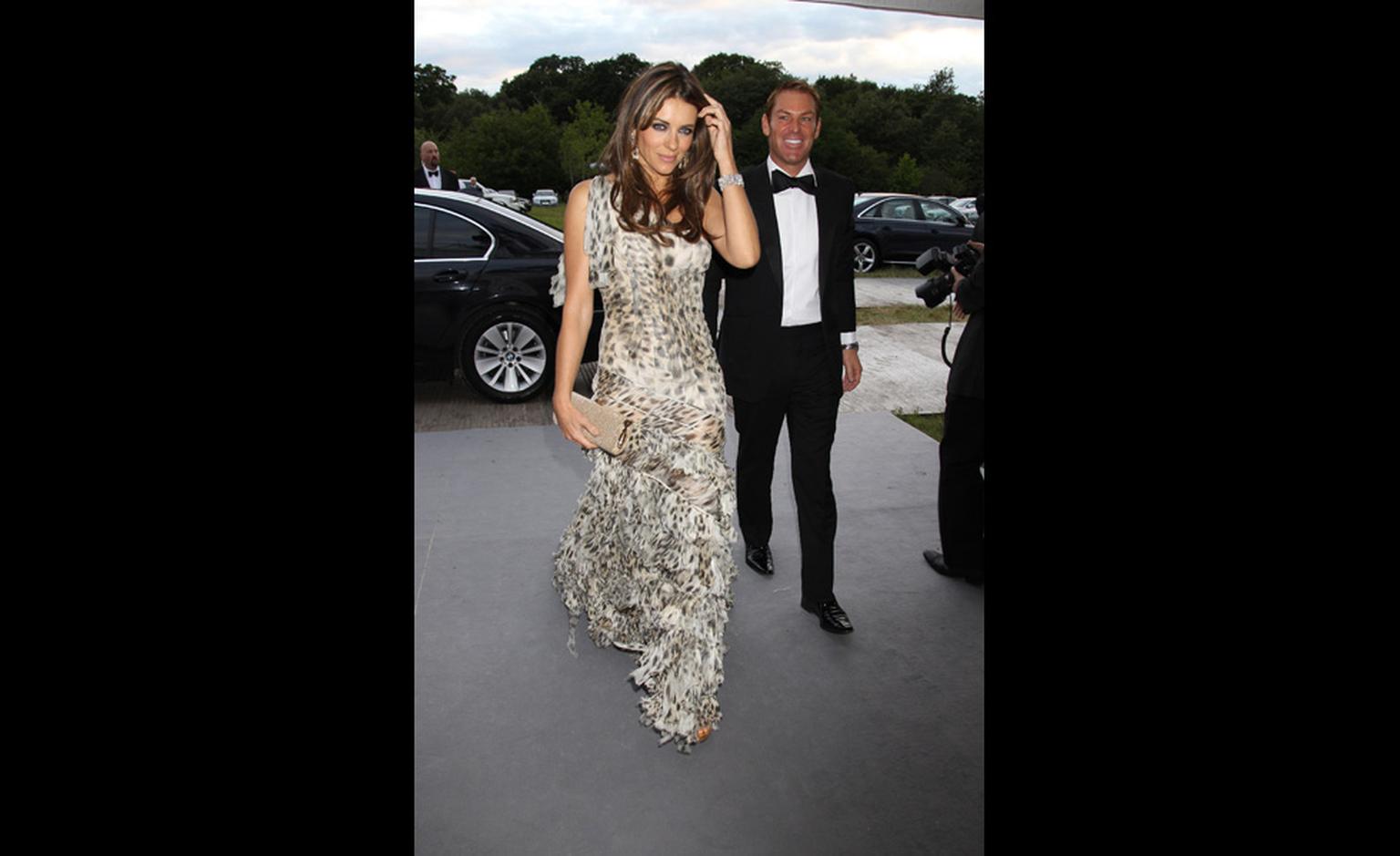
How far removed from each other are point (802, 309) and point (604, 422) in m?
1.06

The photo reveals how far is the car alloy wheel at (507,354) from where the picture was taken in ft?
27.1

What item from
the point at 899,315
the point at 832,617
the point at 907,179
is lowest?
the point at 832,617

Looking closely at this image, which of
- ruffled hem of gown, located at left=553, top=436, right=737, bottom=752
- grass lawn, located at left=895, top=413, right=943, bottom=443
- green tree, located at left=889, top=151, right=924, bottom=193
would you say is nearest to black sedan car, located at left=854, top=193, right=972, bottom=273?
grass lawn, located at left=895, top=413, right=943, bottom=443

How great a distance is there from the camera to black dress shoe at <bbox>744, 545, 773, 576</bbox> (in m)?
4.92

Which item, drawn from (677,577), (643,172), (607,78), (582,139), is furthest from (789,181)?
(607,78)

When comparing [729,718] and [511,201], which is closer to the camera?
[729,718]

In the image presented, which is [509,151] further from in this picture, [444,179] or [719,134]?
[719,134]

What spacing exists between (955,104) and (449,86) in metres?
23.7

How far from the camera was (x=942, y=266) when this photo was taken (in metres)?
4.86

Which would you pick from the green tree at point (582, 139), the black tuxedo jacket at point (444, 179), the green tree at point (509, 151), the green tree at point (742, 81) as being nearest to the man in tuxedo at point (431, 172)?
the black tuxedo jacket at point (444, 179)

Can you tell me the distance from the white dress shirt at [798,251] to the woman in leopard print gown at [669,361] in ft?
2.11

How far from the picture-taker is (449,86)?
55.5 meters
